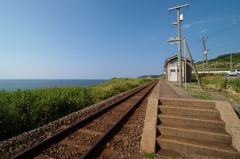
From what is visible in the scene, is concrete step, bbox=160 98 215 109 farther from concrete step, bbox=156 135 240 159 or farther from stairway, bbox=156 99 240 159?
concrete step, bbox=156 135 240 159

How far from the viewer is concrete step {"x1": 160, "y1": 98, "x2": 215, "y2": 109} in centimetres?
507

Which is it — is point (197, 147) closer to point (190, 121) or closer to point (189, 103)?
point (190, 121)

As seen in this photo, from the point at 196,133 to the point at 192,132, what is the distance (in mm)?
100

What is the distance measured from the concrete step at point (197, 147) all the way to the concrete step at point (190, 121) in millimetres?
670

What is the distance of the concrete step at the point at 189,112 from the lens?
4.70 metres

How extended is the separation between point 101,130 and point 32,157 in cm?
216

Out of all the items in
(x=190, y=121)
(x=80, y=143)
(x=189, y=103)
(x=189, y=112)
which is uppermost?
(x=189, y=103)

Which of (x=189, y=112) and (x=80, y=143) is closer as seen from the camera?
(x=80, y=143)

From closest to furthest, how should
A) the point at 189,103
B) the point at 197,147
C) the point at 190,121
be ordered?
the point at 197,147 → the point at 190,121 → the point at 189,103

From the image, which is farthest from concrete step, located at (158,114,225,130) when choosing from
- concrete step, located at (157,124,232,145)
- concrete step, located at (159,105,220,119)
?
concrete step, located at (159,105,220,119)

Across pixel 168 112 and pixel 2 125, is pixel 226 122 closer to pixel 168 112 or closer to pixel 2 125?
pixel 168 112

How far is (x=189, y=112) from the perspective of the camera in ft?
16.4

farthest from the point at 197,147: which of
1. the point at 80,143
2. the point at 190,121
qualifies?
the point at 80,143

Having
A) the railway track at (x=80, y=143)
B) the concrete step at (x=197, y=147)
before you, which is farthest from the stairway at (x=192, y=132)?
the railway track at (x=80, y=143)
